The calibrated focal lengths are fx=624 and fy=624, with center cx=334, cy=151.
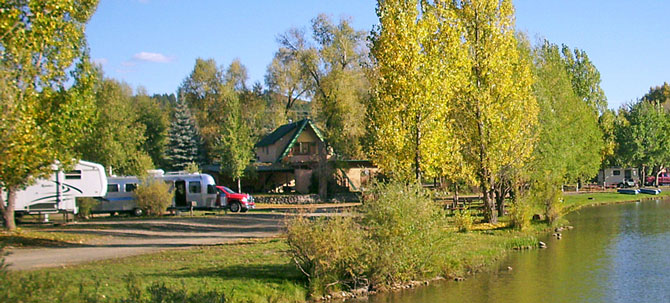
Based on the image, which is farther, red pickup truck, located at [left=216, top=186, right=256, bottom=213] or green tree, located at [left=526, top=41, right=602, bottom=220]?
red pickup truck, located at [left=216, top=186, right=256, bottom=213]

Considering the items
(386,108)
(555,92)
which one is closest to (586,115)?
(555,92)

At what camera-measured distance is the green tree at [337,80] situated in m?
46.2

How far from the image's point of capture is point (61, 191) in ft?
98.6

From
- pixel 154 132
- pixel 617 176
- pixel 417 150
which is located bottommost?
pixel 617 176

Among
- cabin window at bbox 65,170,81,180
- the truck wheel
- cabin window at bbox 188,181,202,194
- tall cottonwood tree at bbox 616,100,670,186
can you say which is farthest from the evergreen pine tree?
tall cottonwood tree at bbox 616,100,670,186

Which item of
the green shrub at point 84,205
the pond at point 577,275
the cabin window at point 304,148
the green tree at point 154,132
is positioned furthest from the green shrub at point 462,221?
the green tree at point 154,132

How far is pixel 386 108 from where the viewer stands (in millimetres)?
23844

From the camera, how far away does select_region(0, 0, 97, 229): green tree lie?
13531mm

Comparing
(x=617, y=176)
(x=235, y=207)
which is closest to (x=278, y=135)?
(x=235, y=207)

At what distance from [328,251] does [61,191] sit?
2018 cm

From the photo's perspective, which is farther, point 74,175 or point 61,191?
point 74,175

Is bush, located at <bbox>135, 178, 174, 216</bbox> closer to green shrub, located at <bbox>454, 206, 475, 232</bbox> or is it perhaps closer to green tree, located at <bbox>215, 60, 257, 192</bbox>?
green tree, located at <bbox>215, 60, 257, 192</bbox>

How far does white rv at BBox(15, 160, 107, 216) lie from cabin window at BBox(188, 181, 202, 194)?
609 cm

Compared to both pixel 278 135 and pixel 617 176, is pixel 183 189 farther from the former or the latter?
pixel 617 176
